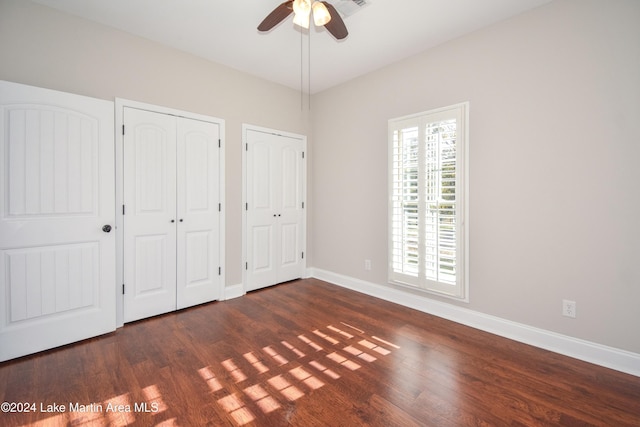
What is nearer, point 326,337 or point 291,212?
point 326,337

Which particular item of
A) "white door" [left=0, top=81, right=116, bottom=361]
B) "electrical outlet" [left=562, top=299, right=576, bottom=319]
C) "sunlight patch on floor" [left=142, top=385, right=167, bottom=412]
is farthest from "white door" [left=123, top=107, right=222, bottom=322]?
"electrical outlet" [left=562, top=299, right=576, bottom=319]

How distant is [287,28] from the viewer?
2.79 metres

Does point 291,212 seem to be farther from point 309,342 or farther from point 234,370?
point 234,370

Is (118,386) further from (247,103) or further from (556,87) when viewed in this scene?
(556,87)

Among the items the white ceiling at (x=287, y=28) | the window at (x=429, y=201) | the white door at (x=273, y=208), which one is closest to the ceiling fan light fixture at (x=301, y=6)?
the white ceiling at (x=287, y=28)

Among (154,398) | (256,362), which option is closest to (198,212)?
(256,362)

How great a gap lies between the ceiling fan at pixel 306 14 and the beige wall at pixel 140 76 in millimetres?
1480

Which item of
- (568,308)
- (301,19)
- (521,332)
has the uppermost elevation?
(301,19)

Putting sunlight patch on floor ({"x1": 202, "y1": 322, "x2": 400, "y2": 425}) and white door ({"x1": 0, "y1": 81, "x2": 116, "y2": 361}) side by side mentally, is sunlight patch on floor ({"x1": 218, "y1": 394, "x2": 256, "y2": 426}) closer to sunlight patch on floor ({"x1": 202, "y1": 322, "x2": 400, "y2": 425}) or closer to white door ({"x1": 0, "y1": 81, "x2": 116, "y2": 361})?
sunlight patch on floor ({"x1": 202, "y1": 322, "x2": 400, "y2": 425})

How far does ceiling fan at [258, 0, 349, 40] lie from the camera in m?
1.98

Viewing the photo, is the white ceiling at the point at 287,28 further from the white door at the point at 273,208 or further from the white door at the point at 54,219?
the white door at the point at 273,208

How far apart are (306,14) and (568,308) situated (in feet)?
9.96

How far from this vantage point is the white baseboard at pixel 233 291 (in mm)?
3559

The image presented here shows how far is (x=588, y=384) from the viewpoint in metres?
1.94
